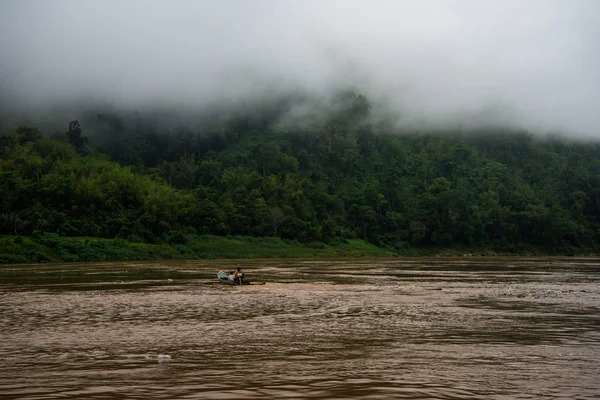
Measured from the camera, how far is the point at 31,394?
12.0 m

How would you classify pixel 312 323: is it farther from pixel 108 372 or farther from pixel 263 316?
pixel 108 372

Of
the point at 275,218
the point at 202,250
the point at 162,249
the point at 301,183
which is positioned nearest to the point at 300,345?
the point at 162,249

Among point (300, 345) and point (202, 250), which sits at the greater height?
point (202, 250)

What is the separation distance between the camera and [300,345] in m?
17.5

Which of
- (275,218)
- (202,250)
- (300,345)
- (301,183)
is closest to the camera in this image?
(300,345)

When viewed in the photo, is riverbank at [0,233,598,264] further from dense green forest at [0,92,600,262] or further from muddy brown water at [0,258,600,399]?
muddy brown water at [0,258,600,399]

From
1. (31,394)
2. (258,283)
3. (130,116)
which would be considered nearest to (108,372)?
(31,394)

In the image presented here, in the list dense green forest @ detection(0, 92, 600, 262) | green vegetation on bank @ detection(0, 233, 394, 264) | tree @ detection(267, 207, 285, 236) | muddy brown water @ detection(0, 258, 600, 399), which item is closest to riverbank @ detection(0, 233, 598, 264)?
green vegetation on bank @ detection(0, 233, 394, 264)

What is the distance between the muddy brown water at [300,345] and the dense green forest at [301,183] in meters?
51.5

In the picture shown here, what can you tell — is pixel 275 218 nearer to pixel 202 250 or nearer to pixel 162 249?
pixel 202 250

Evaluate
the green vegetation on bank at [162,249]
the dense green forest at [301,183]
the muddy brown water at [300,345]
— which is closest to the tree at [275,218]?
the dense green forest at [301,183]

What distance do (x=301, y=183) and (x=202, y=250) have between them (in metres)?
38.5

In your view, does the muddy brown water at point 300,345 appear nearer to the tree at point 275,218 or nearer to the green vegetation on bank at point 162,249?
the green vegetation on bank at point 162,249

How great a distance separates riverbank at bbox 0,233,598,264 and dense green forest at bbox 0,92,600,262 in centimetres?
76
